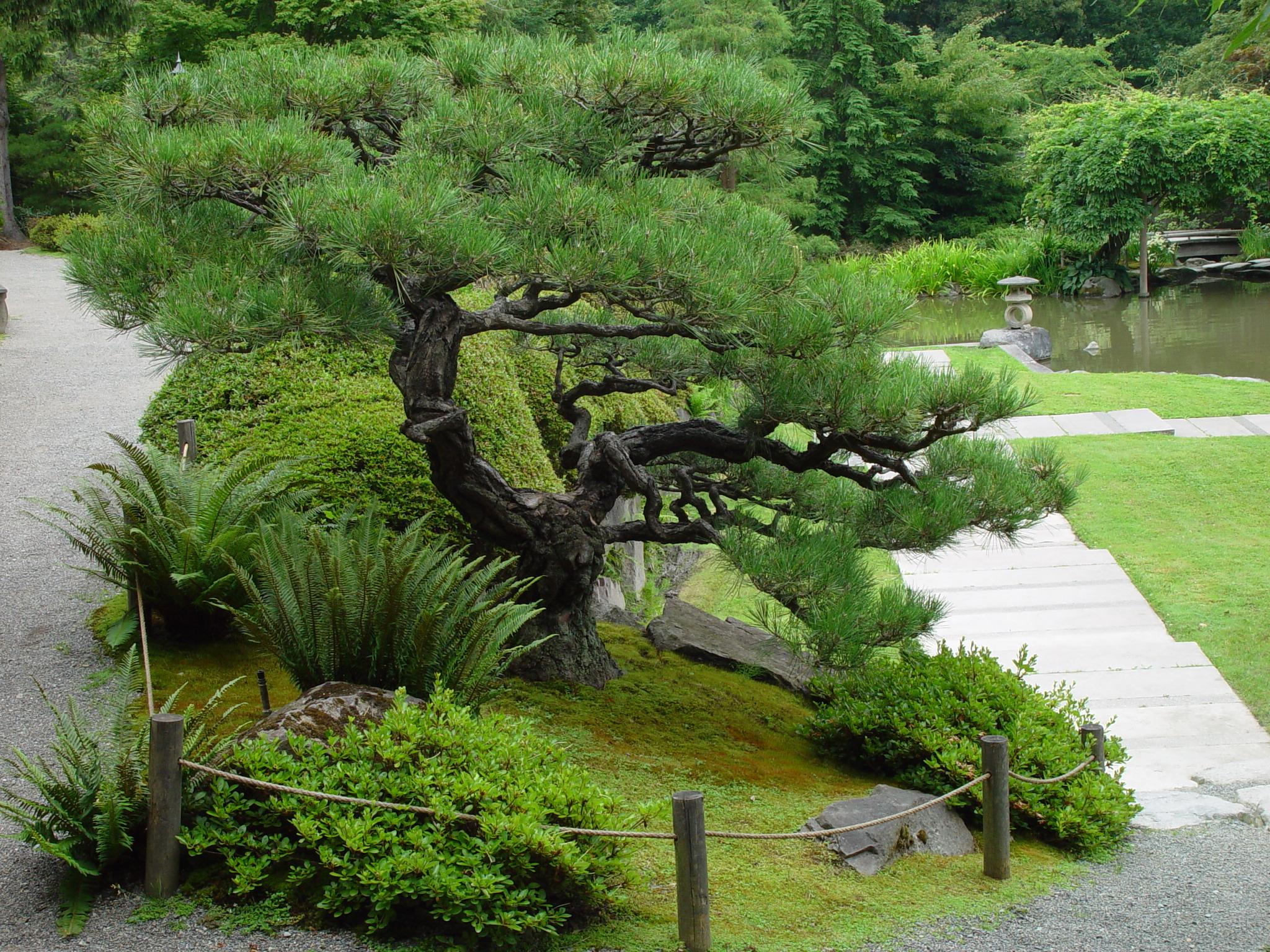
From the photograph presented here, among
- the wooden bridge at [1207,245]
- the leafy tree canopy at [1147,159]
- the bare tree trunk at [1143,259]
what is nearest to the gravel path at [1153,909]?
the bare tree trunk at [1143,259]

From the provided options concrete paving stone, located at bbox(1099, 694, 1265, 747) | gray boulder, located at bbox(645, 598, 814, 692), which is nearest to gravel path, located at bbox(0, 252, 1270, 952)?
concrete paving stone, located at bbox(1099, 694, 1265, 747)

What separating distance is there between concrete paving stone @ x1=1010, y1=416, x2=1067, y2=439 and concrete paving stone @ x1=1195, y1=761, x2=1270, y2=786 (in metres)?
6.28

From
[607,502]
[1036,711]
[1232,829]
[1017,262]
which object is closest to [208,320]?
[607,502]

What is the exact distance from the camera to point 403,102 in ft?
13.8

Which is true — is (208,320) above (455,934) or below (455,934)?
above

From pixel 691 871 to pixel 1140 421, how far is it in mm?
10629

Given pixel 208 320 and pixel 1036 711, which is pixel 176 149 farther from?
pixel 1036 711

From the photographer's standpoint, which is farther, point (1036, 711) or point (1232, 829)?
point (1036, 711)

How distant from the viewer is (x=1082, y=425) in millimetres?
11969

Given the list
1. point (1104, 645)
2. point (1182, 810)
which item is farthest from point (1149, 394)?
point (1182, 810)

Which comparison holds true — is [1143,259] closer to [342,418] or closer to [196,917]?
[342,418]

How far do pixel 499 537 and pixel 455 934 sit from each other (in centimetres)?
212

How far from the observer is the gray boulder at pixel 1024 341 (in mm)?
16844

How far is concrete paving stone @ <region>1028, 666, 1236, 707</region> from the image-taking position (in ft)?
20.3
